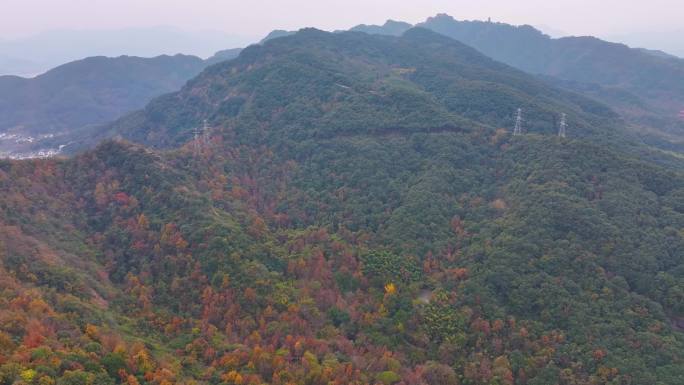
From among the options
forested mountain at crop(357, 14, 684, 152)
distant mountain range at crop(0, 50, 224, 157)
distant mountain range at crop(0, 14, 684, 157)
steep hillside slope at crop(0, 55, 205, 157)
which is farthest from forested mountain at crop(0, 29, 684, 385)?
steep hillside slope at crop(0, 55, 205, 157)

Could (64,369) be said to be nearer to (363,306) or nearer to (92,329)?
(92,329)

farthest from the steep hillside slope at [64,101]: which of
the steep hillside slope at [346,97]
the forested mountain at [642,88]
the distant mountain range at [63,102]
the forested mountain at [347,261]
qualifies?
→ the forested mountain at [642,88]

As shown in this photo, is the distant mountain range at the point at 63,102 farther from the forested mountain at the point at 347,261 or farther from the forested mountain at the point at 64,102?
the forested mountain at the point at 347,261

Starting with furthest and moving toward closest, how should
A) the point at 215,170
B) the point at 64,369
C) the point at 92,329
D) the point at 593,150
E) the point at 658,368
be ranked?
the point at 215,170 → the point at 593,150 → the point at 658,368 → the point at 92,329 → the point at 64,369

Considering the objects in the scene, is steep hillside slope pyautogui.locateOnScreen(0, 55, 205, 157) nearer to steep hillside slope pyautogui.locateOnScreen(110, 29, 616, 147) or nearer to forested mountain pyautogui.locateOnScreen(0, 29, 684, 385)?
steep hillside slope pyautogui.locateOnScreen(110, 29, 616, 147)

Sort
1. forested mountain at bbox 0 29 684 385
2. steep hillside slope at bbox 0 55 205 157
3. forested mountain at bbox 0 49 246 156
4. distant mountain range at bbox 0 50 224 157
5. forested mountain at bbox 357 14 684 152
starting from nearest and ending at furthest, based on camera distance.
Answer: forested mountain at bbox 0 29 684 385 → forested mountain at bbox 357 14 684 152 → forested mountain at bbox 0 49 246 156 → distant mountain range at bbox 0 50 224 157 → steep hillside slope at bbox 0 55 205 157

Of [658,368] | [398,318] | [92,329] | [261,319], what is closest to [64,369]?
[92,329]

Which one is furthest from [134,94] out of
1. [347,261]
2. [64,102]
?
[347,261]

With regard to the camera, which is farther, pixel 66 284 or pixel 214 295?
pixel 214 295
